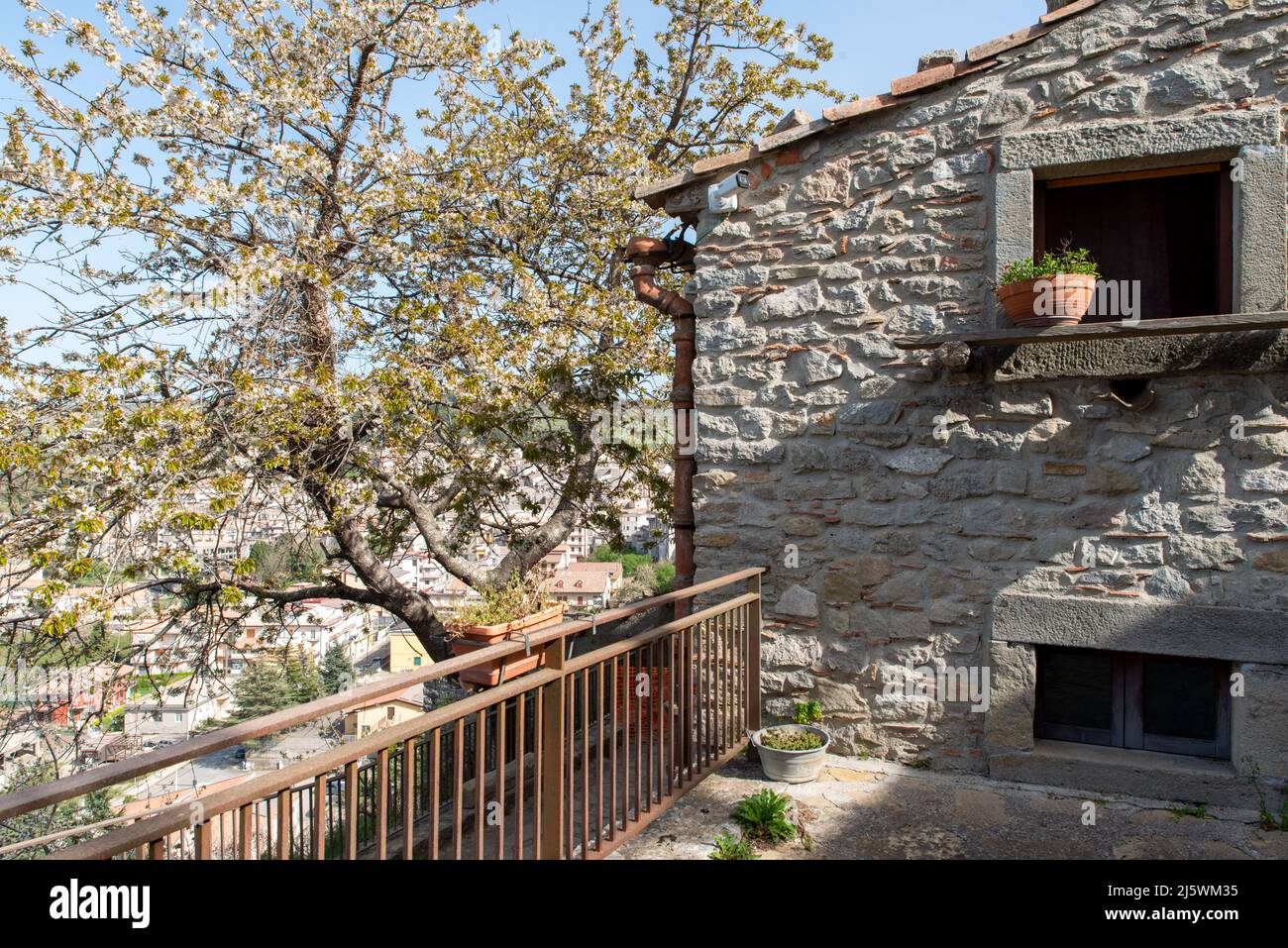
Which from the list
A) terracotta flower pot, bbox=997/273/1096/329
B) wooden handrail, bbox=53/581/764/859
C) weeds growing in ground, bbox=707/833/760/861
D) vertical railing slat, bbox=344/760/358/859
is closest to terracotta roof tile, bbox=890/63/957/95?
terracotta flower pot, bbox=997/273/1096/329

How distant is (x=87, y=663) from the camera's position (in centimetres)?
690

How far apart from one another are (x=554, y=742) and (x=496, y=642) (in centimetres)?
50

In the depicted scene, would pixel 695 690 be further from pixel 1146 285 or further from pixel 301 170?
pixel 301 170

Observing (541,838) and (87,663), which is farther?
(87,663)

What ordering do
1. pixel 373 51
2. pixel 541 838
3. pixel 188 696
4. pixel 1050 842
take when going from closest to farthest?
pixel 541 838
pixel 1050 842
pixel 188 696
pixel 373 51

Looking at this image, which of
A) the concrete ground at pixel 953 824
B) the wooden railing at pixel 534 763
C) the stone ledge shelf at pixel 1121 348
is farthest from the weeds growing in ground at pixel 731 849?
the stone ledge shelf at pixel 1121 348

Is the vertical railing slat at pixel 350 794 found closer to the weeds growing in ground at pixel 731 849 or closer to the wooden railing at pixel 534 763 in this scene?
the wooden railing at pixel 534 763

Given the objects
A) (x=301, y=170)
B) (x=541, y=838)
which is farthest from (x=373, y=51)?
(x=541, y=838)

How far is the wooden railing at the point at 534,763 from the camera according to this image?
1.47m

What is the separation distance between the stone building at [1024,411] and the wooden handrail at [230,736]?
6.10 feet

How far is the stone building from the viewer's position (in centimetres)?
328

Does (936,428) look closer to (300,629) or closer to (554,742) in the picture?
(554,742)

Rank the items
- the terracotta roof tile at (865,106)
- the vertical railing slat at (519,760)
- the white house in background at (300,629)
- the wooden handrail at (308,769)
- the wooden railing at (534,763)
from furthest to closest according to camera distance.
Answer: the white house in background at (300,629), the terracotta roof tile at (865,106), the vertical railing slat at (519,760), the wooden railing at (534,763), the wooden handrail at (308,769)

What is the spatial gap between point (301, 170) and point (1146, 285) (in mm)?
6304
